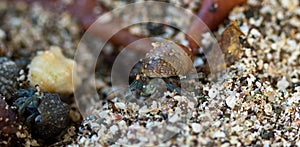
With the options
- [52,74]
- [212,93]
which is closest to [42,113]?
[52,74]

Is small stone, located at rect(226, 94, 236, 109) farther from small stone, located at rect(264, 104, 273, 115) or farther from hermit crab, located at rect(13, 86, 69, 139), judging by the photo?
hermit crab, located at rect(13, 86, 69, 139)

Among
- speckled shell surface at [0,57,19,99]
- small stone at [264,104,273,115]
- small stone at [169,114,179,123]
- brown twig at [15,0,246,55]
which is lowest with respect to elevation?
small stone at [169,114,179,123]

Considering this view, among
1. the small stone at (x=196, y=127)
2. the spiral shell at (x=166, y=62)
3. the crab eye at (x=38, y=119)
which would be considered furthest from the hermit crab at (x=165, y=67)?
the crab eye at (x=38, y=119)

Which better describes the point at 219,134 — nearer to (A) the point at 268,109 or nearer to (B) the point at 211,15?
(A) the point at 268,109

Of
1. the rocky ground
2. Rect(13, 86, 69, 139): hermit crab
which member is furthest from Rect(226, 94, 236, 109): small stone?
Rect(13, 86, 69, 139): hermit crab

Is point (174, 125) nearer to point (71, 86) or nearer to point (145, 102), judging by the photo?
point (145, 102)

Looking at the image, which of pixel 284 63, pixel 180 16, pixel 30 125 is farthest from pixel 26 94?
pixel 284 63

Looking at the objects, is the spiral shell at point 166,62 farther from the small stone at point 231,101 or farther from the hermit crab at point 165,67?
the small stone at point 231,101
